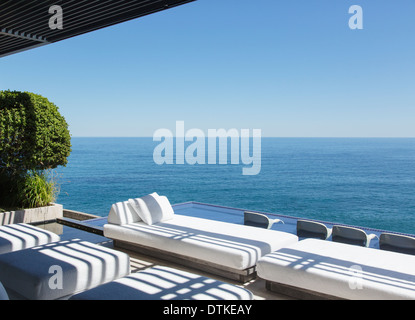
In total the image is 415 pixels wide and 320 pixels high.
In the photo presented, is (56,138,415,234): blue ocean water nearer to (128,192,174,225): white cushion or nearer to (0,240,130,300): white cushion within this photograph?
(128,192,174,225): white cushion

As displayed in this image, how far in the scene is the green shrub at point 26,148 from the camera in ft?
21.5

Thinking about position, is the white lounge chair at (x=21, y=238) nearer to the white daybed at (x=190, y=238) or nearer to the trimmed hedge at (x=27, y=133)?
the white daybed at (x=190, y=238)

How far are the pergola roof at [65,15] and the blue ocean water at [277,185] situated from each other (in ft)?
103

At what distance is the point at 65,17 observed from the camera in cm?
475

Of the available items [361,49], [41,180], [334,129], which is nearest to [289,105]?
[334,129]

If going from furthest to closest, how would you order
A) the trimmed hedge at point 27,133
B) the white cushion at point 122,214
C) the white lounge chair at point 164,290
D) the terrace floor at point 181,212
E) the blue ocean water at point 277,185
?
the blue ocean water at point 277,185 < the trimmed hedge at point 27,133 < the white cushion at point 122,214 < the terrace floor at point 181,212 < the white lounge chair at point 164,290

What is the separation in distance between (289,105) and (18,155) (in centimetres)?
4812

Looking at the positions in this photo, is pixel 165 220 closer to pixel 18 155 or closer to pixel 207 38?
pixel 18 155

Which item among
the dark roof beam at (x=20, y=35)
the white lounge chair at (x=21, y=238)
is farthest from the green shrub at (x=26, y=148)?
the white lounge chair at (x=21, y=238)

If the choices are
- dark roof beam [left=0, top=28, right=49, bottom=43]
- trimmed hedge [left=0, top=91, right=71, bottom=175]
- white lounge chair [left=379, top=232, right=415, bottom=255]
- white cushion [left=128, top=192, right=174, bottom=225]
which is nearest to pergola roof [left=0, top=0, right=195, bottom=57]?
dark roof beam [left=0, top=28, right=49, bottom=43]

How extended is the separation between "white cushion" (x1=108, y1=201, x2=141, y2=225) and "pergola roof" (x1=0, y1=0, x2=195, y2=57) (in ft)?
7.82
